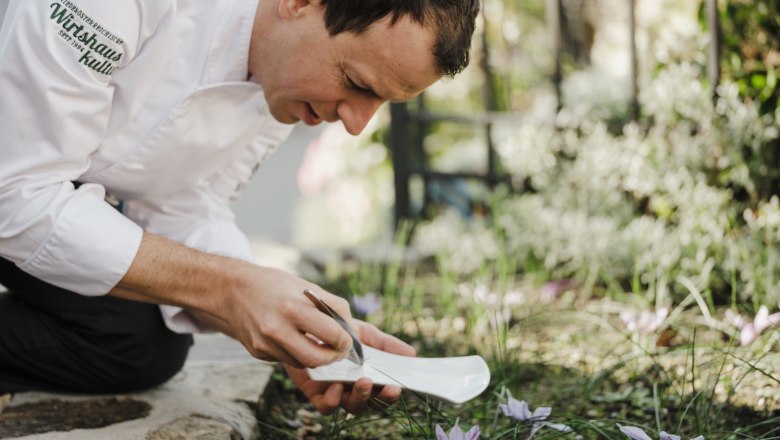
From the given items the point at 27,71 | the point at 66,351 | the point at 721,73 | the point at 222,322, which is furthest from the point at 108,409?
the point at 721,73

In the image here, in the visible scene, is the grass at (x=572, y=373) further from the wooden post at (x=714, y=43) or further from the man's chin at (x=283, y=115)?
the wooden post at (x=714, y=43)

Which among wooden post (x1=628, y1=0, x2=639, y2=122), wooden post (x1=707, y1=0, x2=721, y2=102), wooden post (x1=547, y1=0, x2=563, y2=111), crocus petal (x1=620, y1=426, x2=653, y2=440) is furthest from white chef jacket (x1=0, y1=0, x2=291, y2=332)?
wooden post (x1=547, y1=0, x2=563, y2=111)

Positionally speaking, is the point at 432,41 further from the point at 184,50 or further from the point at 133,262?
the point at 133,262

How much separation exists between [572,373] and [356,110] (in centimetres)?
89

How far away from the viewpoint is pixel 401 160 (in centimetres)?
436

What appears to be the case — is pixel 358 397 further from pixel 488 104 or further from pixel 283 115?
pixel 488 104

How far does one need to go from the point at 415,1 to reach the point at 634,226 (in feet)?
5.11

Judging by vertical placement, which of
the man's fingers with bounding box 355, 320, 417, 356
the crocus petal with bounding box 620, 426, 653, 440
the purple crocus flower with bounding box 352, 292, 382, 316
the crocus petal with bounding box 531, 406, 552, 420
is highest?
the crocus petal with bounding box 620, 426, 653, 440

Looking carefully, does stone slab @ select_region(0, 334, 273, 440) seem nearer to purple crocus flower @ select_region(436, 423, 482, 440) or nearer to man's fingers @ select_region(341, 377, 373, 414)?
man's fingers @ select_region(341, 377, 373, 414)

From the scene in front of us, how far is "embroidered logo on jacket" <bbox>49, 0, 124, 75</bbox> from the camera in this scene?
1.61m

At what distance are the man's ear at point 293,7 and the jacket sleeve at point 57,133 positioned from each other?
26 cm

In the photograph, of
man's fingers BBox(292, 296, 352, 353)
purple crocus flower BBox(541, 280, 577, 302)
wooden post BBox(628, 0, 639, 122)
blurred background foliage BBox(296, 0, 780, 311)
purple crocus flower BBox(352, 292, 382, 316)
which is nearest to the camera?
man's fingers BBox(292, 296, 352, 353)

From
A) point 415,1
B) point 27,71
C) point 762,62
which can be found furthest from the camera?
point 762,62

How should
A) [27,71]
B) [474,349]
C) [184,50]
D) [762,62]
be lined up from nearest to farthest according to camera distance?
[27,71] < [184,50] < [474,349] < [762,62]
